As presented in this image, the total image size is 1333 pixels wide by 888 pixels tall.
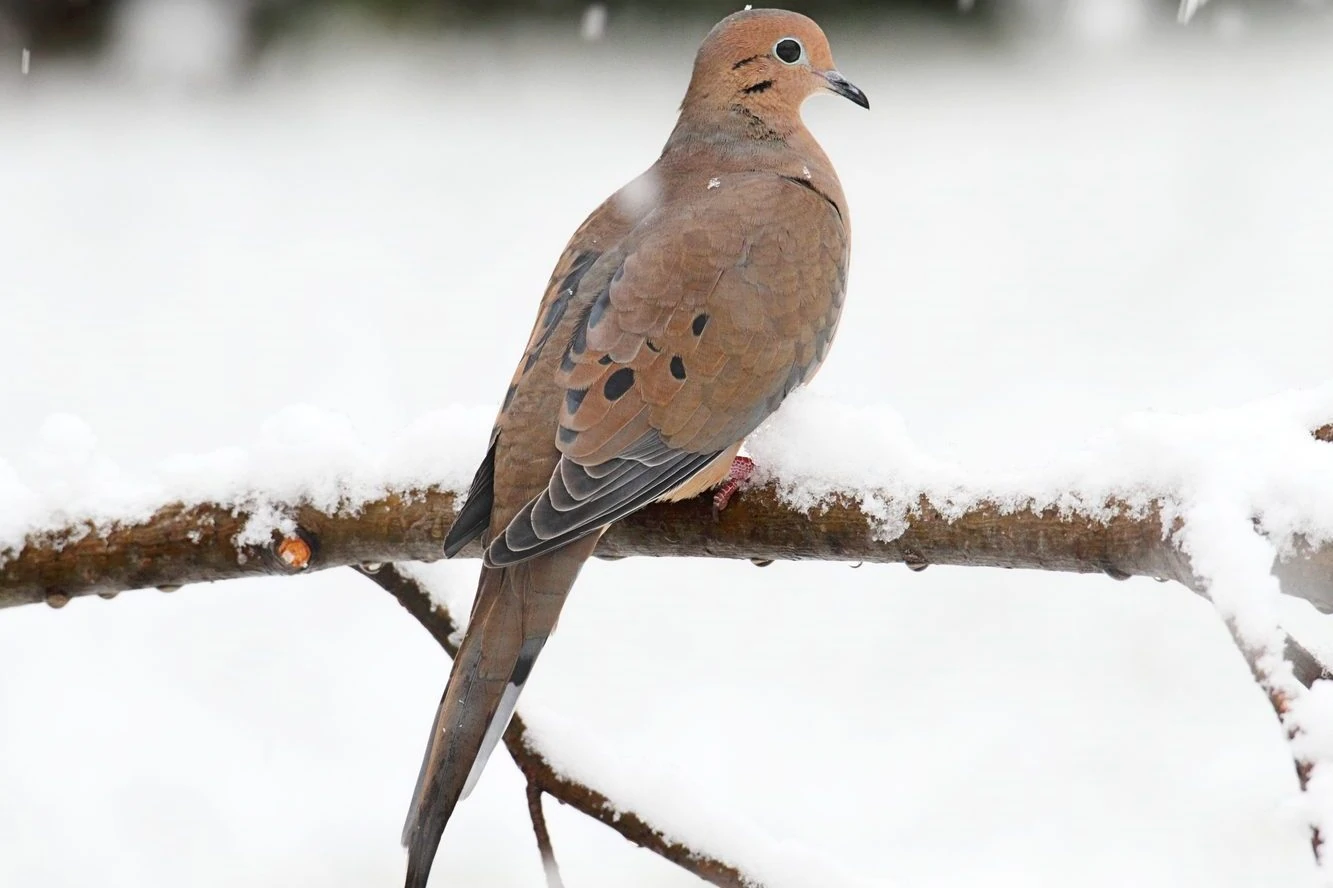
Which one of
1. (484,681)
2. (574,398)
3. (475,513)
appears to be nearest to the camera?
(484,681)

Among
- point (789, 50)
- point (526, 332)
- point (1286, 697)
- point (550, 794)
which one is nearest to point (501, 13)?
point (526, 332)

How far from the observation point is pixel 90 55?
6.00 m

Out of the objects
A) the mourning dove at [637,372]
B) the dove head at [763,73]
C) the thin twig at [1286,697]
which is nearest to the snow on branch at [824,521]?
the thin twig at [1286,697]

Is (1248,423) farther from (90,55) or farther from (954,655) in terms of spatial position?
(90,55)

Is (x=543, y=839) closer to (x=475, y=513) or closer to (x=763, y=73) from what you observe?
(x=475, y=513)

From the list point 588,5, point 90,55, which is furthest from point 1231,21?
point 90,55

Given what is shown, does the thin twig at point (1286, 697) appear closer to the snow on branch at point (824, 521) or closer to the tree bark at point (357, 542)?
the snow on branch at point (824, 521)

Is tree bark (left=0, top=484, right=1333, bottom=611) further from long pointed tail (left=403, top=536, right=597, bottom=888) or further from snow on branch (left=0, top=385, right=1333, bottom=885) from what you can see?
long pointed tail (left=403, top=536, right=597, bottom=888)

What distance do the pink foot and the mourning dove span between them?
30mm

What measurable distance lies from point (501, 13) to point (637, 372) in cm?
441

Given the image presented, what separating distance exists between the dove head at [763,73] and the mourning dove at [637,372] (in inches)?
0.6

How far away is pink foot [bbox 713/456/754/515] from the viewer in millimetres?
1854

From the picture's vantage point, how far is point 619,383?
6.34ft

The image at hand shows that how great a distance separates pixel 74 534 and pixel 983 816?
1.97m
